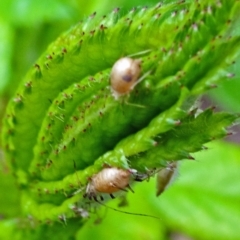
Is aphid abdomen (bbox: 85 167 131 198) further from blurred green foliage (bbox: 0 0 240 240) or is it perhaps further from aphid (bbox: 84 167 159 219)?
blurred green foliage (bbox: 0 0 240 240)

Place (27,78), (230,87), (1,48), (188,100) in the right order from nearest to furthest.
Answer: (188,100) < (27,78) < (1,48) < (230,87)

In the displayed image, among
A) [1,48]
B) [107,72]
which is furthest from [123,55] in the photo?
[1,48]

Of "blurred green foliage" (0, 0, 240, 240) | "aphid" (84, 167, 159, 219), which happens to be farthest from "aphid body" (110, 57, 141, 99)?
"blurred green foliage" (0, 0, 240, 240)

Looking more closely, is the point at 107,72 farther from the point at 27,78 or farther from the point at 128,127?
the point at 27,78

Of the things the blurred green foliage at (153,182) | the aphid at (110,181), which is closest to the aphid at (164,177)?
the aphid at (110,181)

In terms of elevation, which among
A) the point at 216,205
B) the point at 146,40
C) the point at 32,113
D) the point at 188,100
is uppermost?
the point at 216,205
